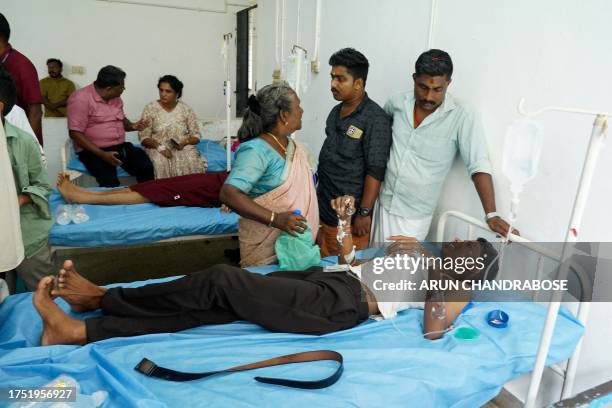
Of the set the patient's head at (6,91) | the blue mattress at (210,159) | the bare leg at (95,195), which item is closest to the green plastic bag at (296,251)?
the patient's head at (6,91)

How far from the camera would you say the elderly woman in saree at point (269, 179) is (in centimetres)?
219

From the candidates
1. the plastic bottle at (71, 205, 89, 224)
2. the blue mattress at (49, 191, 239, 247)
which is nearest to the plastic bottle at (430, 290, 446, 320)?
the blue mattress at (49, 191, 239, 247)

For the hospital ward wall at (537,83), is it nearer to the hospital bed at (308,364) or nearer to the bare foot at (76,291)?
the hospital bed at (308,364)

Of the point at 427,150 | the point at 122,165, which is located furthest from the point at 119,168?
the point at 427,150

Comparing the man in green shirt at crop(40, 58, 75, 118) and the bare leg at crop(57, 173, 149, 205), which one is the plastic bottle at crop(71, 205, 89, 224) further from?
the man in green shirt at crop(40, 58, 75, 118)

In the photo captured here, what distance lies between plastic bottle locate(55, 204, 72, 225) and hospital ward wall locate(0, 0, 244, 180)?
132 inches

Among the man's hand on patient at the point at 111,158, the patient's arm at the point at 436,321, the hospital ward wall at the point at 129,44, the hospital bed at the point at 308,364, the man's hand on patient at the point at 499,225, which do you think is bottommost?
the hospital bed at the point at 308,364

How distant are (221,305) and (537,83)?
→ 184cm

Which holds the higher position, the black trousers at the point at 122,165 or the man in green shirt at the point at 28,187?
the man in green shirt at the point at 28,187

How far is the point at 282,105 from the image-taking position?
7.48 ft

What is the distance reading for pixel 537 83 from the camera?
7.12ft

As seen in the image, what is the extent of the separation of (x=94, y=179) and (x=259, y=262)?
293cm

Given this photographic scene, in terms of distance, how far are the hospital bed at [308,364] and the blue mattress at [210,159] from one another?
278 cm

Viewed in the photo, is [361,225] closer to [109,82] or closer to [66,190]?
[66,190]
